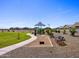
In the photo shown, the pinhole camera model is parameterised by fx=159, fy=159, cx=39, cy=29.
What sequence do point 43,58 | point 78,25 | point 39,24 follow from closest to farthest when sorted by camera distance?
point 43,58 → point 39,24 → point 78,25

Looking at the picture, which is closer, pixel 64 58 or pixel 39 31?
pixel 64 58

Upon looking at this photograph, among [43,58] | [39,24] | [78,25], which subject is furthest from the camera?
[78,25]

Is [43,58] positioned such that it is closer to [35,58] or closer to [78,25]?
[35,58]

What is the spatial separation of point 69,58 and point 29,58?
2.48 metres

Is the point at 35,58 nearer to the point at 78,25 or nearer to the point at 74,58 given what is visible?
the point at 74,58

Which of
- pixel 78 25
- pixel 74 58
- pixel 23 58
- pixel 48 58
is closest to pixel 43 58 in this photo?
pixel 48 58

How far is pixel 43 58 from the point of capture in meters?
9.80

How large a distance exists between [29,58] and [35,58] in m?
0.38

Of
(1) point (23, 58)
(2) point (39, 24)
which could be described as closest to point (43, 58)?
(1) point (23, 58)

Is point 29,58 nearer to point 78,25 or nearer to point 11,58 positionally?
point 11,58

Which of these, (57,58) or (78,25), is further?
(78,25)

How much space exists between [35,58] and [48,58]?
806 millimetres

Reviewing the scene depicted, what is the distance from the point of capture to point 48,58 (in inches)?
386

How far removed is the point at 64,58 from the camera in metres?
9.87
